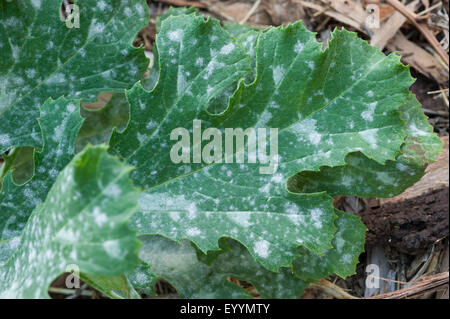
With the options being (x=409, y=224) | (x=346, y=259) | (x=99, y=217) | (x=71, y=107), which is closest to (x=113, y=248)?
(x=99, y=217)

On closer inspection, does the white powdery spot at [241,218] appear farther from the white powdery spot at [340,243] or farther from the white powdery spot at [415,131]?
the white powdery spot at [415,131]

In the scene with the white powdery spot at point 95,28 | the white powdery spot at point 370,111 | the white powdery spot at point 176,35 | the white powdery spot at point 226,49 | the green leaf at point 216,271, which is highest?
the white powdery spot at point 95,28

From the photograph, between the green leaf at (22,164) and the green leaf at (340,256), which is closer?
the green leaf at (340,256)

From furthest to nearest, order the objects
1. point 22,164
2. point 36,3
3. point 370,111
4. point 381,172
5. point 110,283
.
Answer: point 22,164 < point 381,172 < point 36,3 < point 370,111 < point 110,283

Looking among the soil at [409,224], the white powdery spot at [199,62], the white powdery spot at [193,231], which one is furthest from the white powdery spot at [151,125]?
the soil at [409,224]

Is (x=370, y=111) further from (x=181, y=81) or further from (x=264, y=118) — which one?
(x=181, y=81)
